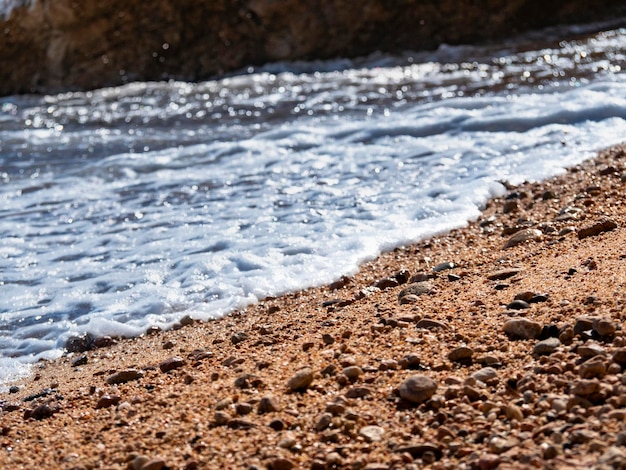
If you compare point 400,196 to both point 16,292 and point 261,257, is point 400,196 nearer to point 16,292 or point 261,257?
point 261,257

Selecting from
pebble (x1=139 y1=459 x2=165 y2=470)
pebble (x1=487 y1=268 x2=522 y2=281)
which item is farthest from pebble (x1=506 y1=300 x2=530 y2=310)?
pebble (x1=139 y1=459 x2=165 y2=470)

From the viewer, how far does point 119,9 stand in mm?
11000

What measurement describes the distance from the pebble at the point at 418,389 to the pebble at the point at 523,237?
1.70 m

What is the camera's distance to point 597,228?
3.87 metres

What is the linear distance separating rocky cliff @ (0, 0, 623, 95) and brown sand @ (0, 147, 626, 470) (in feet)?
24.7

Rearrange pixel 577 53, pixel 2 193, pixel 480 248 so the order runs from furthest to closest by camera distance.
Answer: pixel 577 53
pixel 2 193
pixel 480 248

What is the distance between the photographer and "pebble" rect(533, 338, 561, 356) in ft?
8.48

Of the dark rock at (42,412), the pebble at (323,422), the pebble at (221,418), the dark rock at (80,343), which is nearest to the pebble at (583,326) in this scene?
the pebble at (323,422)

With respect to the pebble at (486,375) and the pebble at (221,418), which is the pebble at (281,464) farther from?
the pebble at (486,375)

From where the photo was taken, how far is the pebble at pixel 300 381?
2.68 meters

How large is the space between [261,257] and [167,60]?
7051 millimetres

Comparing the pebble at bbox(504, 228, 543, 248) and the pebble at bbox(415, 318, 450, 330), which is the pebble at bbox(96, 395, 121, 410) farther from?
the pebble at bbox(504, 228, 543, 248)

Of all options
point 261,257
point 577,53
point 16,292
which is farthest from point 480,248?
point 577,53

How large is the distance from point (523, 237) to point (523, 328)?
1.40 m
